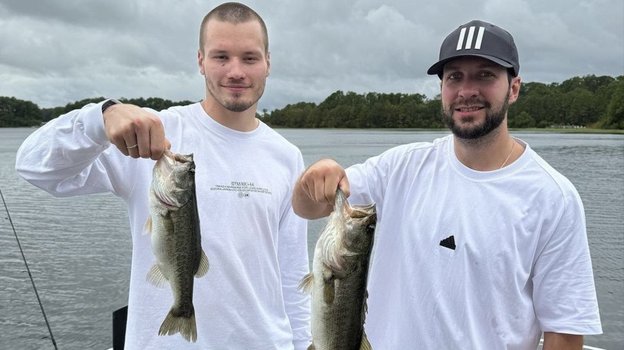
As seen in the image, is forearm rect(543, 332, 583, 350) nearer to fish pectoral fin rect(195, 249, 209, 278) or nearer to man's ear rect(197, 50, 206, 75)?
fish pectoral fin rect(195, 249, 209, 278)

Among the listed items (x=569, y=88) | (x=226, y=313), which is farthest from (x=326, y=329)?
(x=569, y=88)

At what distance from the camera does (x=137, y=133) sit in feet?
8.29

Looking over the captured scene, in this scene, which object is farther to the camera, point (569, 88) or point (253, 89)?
point (569, 88)

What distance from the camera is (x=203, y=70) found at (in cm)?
347

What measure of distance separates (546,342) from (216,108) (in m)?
2.23

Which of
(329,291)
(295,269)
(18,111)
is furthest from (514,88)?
(18,111)

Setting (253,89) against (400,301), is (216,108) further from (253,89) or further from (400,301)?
(400,301)

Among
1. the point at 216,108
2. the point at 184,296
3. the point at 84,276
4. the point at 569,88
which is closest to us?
the point at 184,296

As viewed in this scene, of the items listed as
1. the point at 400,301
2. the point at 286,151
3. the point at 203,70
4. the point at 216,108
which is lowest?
the point at 400,301

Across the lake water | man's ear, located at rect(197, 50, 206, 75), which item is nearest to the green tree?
the lake water

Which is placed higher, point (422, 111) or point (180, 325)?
point (180, 325)

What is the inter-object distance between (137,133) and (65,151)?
0.51 m

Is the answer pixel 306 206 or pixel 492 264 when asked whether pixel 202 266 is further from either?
pixel 492 264

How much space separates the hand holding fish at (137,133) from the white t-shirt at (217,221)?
0.44 m
